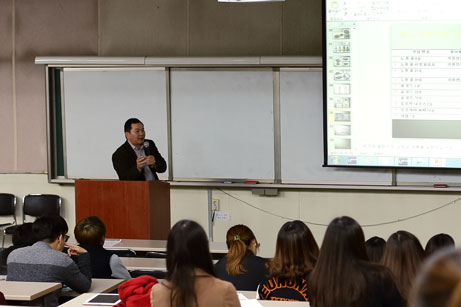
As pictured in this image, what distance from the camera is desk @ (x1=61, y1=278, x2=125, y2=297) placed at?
3764 millimetres

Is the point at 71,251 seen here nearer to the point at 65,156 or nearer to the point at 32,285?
the point at 32,285

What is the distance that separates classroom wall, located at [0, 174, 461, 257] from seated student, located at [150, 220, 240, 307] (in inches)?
194

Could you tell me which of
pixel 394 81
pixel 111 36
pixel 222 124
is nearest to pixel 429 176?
pixel 394 81

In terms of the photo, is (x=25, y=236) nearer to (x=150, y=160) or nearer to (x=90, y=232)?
(x=90, y=232)

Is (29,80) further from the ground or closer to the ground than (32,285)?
further from the ground

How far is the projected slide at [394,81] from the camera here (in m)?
6.40

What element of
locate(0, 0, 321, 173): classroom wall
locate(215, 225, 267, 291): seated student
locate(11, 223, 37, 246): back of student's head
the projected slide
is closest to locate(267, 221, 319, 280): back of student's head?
locate(215, 225, 267, 291): seated student

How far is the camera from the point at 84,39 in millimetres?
7570

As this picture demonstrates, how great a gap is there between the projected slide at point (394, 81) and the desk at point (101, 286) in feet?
11.1

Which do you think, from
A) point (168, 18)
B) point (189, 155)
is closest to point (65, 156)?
point (189, 155)

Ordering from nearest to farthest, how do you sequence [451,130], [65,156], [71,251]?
[71,251], [451,130], [65,156]

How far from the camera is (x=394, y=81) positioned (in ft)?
21.3

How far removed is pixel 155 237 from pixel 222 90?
219 centimetres

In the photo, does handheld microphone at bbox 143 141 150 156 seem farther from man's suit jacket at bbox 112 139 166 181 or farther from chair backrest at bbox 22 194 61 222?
chair backrest at bbox 22 194 61 222
